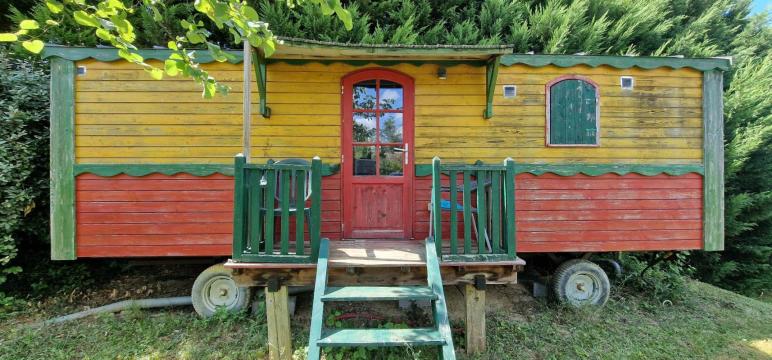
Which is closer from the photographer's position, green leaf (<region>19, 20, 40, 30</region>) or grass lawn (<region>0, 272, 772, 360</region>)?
green leaf (<region>19, 20, 40, 30</region>)

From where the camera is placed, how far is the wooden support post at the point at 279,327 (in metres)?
2.88

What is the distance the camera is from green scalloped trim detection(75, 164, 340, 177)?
3488 millimetres

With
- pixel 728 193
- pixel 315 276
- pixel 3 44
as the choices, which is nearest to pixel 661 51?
pixel 728 193

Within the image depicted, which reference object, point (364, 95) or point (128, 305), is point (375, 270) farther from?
point (128, 305)

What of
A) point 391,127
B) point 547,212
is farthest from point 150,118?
point 547,212

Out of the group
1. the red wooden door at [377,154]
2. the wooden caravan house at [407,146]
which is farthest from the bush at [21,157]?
the red wooden door at [377,154]

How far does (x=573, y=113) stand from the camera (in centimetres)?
381

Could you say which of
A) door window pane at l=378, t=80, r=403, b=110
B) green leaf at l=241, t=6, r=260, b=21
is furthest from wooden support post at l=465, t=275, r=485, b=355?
green leaf at l=241, t=6, r=260, b=21

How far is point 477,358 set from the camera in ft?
9.73

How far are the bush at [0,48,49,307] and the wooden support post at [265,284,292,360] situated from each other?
2844 mm

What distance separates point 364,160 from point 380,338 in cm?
195

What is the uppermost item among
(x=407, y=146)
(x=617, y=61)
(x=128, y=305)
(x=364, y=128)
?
(x=617, y=61)

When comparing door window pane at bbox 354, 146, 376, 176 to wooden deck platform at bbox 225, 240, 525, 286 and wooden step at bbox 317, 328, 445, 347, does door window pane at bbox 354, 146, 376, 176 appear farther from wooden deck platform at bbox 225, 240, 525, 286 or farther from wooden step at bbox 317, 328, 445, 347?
wooden step at bbox 317, 328, 445, 347

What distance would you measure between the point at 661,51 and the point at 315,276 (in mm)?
6918
